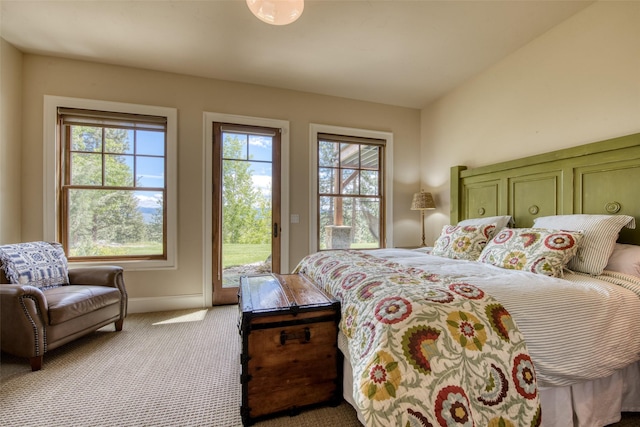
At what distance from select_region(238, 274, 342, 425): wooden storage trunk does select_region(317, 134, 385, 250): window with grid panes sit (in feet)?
7.04

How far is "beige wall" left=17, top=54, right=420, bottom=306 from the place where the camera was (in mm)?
2795

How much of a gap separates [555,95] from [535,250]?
1564mm

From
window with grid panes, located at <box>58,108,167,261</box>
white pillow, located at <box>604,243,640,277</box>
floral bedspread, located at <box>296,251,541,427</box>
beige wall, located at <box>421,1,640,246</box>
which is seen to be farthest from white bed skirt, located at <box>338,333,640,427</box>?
window with grid panes, located at <box>58,108,167,261</box>

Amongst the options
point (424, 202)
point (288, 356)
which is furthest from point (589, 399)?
point (424, 202)

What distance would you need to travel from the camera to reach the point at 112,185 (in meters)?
3.02

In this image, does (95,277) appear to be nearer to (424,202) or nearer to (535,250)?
(535,250)

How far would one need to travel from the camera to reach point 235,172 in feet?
11.1

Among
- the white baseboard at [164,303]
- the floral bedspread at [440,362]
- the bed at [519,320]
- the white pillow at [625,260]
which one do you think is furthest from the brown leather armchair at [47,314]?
the white pillow at [625,260]

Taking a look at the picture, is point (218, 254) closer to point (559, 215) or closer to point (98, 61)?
point (98, 61)

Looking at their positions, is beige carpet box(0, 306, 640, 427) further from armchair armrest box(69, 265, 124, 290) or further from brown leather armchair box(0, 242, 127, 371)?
armchair armrest box(69, 265, 124, 290)

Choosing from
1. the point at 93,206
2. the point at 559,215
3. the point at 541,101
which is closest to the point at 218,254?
the point at 93,206

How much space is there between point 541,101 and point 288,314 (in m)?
2.90

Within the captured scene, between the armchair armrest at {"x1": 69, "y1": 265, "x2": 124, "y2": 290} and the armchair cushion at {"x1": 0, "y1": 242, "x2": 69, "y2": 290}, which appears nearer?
the armchair cushion at {"x1": 0, "y1": 242, "x2": 69, "y2": 290}

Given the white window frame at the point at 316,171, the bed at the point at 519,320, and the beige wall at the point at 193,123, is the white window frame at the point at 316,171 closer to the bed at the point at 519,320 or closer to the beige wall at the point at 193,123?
the beige wall at the point at 193,123
